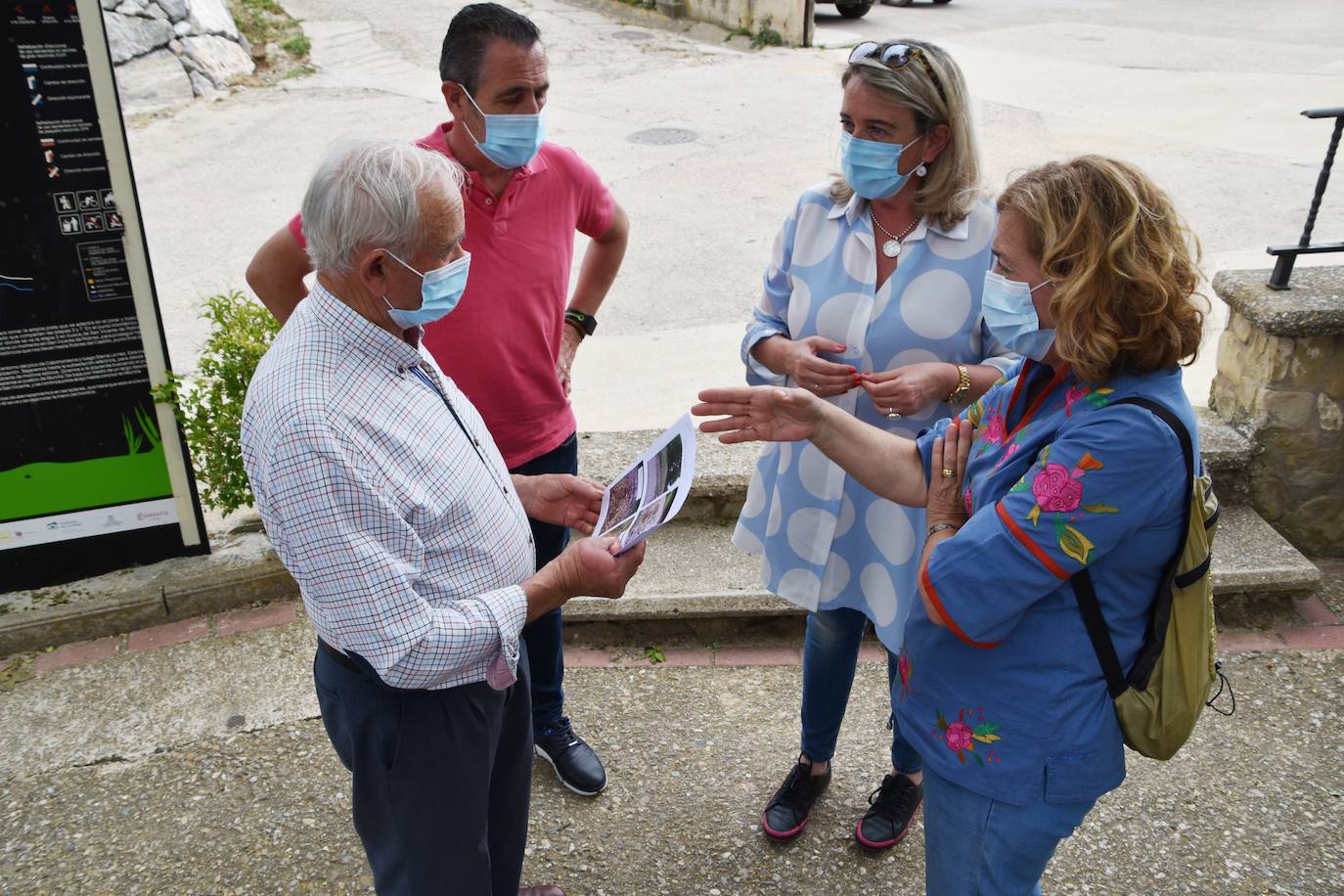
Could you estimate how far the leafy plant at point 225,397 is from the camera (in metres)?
3.75

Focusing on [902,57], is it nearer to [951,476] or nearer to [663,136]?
[951,476]

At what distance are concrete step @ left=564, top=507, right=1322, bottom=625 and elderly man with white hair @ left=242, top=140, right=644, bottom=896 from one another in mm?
1666

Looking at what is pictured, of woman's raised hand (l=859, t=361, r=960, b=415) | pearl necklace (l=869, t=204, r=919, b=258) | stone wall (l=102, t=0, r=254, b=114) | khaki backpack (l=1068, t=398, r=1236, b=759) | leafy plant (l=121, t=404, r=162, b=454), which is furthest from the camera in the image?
stone wall (l=102, t=0, r=254, b=114)

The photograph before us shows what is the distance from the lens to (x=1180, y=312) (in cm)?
174

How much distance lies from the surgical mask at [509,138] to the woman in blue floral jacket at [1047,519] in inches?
52.8

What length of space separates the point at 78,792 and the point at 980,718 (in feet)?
9.29

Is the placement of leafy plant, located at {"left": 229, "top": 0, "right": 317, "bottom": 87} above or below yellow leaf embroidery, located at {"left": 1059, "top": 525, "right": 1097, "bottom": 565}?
below

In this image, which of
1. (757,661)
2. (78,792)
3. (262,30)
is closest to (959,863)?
(757,661)

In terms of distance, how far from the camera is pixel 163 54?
11797mm

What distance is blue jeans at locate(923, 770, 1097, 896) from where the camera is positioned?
1962 millimetres

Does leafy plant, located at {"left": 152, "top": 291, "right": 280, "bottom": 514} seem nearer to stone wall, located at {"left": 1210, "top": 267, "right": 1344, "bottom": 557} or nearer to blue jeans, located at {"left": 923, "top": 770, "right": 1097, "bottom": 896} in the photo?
blue jeans, located at {"left": 923, "top": 770, "right": 1097, "bottom": 896}

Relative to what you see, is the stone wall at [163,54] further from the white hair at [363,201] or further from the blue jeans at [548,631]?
the white hair at [363,201]

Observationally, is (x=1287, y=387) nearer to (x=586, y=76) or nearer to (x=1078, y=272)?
(x=1078, y=272)

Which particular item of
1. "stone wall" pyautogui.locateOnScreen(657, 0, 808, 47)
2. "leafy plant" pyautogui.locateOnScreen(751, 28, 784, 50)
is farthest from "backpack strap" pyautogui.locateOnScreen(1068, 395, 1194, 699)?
"leafy plant" pyautogui.locateOnScreen(751, 28, 784, 50)
